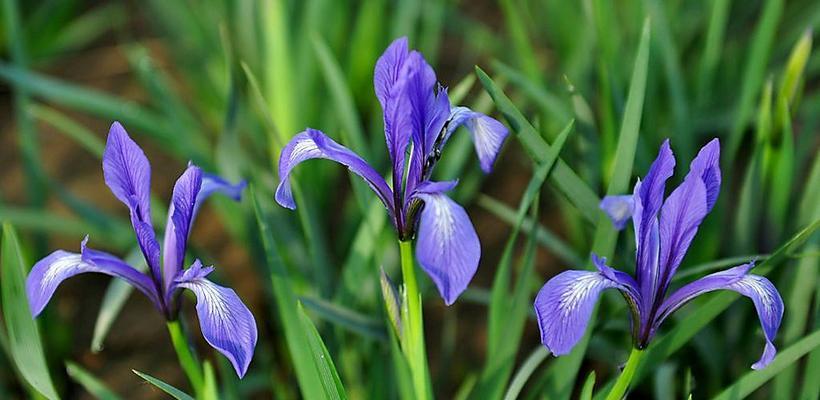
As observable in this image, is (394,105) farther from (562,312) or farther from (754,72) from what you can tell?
(754,72)

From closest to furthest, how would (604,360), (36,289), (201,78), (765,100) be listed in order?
(36,289)
(765,100)
(604,360)
(201,78)

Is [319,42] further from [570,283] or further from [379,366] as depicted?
[570,283]

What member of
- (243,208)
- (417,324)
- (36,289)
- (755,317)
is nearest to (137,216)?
(36,289)

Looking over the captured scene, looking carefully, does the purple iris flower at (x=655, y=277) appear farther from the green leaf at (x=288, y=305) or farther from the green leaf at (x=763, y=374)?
the green leaf at (x=288, y=305)

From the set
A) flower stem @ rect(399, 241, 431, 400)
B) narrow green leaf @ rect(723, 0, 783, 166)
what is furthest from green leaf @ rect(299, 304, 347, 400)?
narrow green leaf @ rect(723, 0, 783, 166)

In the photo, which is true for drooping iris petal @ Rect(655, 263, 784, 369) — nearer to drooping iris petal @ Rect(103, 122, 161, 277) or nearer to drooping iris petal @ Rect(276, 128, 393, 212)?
drooping iris petal @ Rect(276, 128, 393, 212)

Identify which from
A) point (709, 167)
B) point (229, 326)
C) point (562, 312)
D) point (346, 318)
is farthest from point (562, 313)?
point (346, 318)
